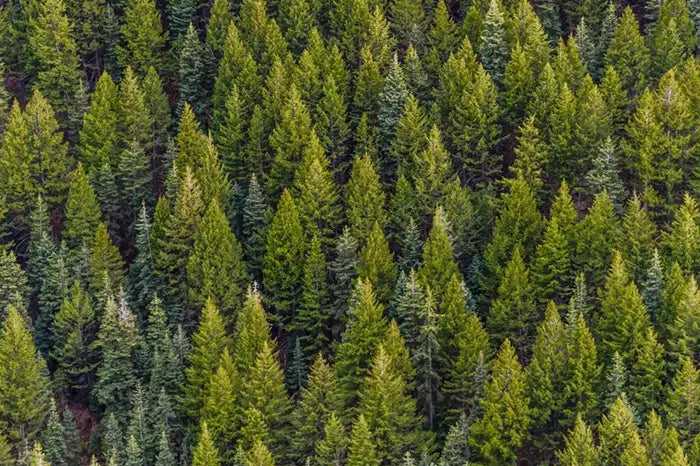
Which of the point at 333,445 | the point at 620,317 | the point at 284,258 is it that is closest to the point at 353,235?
the point at 284,258

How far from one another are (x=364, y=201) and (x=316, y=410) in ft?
71.5

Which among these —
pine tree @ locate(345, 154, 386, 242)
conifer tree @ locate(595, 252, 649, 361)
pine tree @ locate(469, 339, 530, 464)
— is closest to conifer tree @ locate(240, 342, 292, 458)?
pine tree @ locate(469, 339, 530, 464)

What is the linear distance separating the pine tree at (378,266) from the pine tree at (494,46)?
26866 millimetres

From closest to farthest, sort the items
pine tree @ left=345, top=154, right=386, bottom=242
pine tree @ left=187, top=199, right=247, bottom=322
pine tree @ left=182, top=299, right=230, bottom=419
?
pine tree @ left=182, top=299, right=230, bottom=419, pine tree @ left=187, top=199, right=247, bottom=322, pine tree @ left=345, top=154, right=386, bottom=242

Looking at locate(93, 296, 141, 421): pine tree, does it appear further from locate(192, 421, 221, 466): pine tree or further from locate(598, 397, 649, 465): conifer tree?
locate(598, 397, 649, 465): conifer tree

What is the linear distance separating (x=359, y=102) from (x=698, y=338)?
141ft

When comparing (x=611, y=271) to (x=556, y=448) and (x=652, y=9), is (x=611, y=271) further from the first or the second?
(x=652, y=9)

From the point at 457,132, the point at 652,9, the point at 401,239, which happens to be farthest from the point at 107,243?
the point at 652,9

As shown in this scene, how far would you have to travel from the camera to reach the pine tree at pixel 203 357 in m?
97.1

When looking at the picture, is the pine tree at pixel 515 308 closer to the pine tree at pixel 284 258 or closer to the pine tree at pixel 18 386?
the pine tree at pixel 284 258

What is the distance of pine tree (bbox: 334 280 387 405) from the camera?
95.3 meters

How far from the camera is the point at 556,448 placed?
91.7 m

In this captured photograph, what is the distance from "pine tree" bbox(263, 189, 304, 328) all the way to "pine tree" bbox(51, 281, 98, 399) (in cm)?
1627

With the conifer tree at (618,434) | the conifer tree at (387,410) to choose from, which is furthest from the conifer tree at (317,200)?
the conifer tree at (618,434)
